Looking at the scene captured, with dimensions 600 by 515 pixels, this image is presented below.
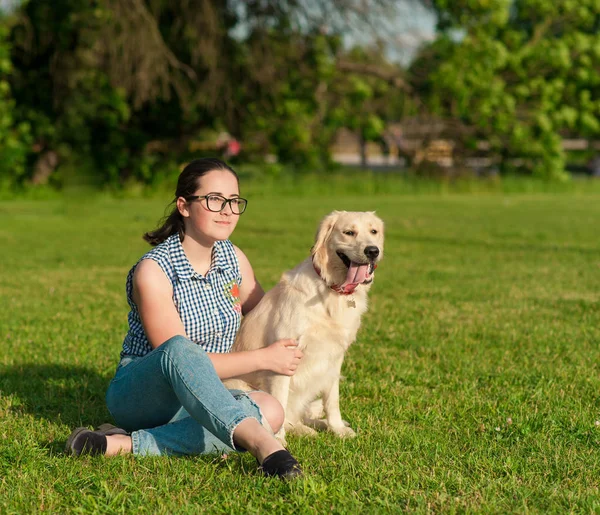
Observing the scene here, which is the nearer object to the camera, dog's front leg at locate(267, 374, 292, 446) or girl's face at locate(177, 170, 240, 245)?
girl's face at locate(177, 170, 240, 245)

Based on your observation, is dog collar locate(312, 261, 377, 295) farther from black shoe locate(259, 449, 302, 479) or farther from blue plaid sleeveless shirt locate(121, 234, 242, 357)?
black shoe locate(259, 449, 302, 479)

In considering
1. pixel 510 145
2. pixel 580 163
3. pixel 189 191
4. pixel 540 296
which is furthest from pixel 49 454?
pixel 580 163

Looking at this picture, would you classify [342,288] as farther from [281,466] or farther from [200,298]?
[281,466]

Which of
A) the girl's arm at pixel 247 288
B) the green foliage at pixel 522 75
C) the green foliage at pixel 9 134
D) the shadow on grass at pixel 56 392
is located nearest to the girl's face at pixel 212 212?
the girl's arm at pixel 247 288

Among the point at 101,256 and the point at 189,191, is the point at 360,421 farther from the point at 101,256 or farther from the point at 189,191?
the point at 101,256

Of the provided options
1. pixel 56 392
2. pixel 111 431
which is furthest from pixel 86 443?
pixel 56 392

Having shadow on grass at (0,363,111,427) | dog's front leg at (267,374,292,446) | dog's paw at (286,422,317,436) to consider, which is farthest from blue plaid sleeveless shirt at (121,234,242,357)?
shadow on grass at (0,363,111,427)

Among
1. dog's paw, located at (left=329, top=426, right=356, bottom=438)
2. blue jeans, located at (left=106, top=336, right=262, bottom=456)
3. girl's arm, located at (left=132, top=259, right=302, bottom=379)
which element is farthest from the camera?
dog's paw, located at (left=329, top=426, right=356, bottom=438)

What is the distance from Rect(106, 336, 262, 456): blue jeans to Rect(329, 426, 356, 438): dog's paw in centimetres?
67

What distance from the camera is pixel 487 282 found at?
962cm

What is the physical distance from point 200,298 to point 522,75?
26.7 metres

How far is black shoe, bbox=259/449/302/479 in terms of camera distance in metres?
3.42

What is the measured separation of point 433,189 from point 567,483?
24.7 m

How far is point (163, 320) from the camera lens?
386 centimetres
